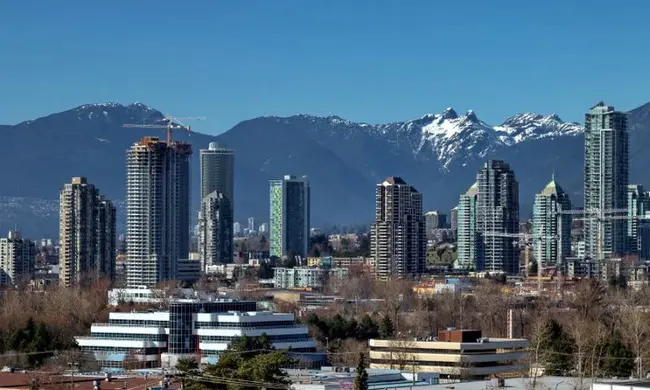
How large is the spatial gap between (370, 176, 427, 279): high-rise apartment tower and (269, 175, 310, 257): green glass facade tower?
1607 inches

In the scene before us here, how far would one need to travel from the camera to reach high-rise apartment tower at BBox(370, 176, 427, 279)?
129125mm

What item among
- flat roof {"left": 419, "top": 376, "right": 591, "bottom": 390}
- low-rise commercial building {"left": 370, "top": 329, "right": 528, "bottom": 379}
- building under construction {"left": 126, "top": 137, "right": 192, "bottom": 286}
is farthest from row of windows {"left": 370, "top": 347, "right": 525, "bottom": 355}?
building under construction {"left": 126, "top": 137, "right": 192, "bottom": 286}

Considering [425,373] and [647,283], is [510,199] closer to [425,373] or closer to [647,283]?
[647,283]

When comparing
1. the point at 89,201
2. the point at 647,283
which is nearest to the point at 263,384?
the point at 647,283

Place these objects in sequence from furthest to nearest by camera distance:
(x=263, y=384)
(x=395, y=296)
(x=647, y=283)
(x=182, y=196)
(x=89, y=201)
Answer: (x=182, y=196) < (x=89, y=201) < (x=647, y=283) < (x=395, y=296) < (x=263, y=384)

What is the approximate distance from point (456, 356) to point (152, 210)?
75891 millimetres

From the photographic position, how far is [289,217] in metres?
182

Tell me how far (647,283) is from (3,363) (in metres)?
58.8

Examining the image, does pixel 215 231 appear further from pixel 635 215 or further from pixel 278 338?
pixel 278 338

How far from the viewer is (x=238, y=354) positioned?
4369 cm

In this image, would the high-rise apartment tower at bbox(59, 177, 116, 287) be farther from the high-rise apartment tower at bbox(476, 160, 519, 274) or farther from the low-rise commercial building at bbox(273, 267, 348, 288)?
the high-rise apartment tower at bbox(476, 160, 519, 274)

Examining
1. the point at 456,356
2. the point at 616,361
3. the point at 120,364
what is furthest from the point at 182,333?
the point at 616,361

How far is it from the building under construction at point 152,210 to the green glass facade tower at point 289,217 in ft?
155

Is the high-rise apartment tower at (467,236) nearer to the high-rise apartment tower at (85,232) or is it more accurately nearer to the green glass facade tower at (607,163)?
the green glass facade tower at (607,163)
